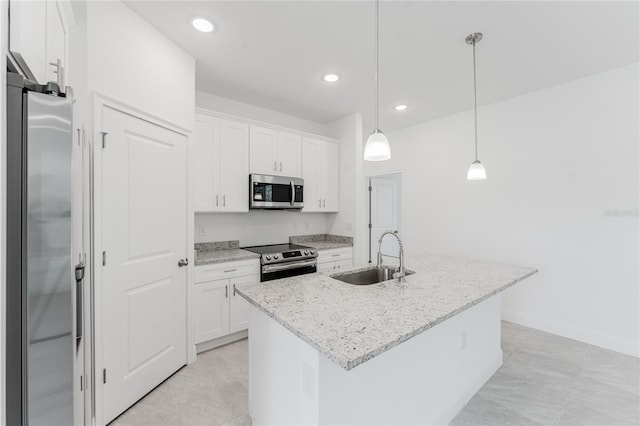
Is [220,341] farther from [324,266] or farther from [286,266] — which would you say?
[324,266]

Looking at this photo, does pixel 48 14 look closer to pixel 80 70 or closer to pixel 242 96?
pixel 80 70

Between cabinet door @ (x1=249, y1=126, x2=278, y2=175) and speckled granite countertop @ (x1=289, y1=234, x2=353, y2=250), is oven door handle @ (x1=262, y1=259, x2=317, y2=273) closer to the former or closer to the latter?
speckled granite countertop @ (x1=289, y1=234, x2=353, y2=250)

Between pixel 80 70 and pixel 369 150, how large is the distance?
1.83 m

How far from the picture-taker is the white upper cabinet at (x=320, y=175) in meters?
3.84

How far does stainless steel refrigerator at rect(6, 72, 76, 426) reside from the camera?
0.72 metres

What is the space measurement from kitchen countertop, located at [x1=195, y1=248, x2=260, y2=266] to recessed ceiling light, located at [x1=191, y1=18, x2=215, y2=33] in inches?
76.7

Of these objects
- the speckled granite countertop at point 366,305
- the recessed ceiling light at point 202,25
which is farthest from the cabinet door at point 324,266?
the recessed ceiling light at point 202,25

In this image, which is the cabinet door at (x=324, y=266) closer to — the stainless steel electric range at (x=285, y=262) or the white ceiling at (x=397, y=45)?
the stainless steel electric range at (x=285, y=262)

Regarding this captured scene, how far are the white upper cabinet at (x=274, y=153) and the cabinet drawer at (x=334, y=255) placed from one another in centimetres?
109

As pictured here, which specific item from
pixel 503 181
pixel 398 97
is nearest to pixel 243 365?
pixel 398 97

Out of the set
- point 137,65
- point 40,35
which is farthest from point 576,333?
point 137,65

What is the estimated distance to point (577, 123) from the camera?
117 inches

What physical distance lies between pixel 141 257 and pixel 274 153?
196 centimetres

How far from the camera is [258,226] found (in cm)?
372
